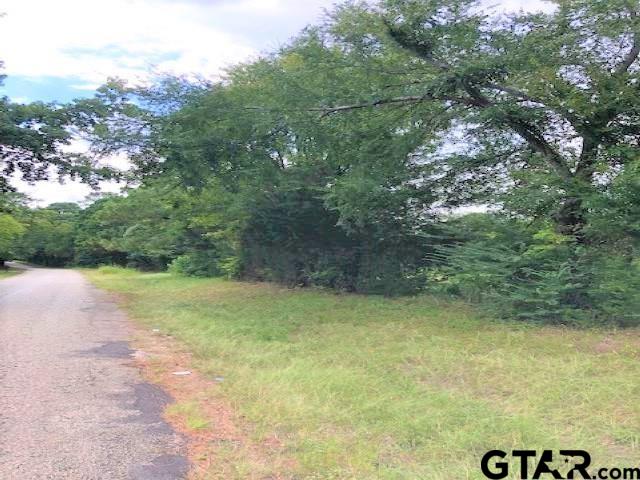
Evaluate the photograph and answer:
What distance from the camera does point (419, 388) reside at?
599 cm

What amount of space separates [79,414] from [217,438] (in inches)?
59.1

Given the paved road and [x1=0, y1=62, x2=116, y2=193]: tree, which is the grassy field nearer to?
the paved road

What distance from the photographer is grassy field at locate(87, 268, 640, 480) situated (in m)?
4.28

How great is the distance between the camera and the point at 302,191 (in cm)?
1603

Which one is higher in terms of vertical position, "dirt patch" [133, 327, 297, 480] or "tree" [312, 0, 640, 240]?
"tree" [312, 0, 640, 240]

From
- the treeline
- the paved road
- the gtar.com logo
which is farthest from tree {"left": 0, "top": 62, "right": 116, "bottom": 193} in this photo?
the gtar.com logo

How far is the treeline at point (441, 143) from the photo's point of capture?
32.5ft

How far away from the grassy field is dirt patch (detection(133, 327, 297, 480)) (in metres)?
0.09

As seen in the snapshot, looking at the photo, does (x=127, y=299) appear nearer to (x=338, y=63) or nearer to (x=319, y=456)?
(x=338, y=63)

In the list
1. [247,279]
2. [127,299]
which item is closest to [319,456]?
[127,299]

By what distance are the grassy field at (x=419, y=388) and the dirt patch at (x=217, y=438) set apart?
9cm

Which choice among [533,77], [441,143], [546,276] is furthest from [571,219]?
→ [441,143]

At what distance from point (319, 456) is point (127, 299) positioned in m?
15.4

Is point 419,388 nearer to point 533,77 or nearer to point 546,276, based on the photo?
point 546,276
